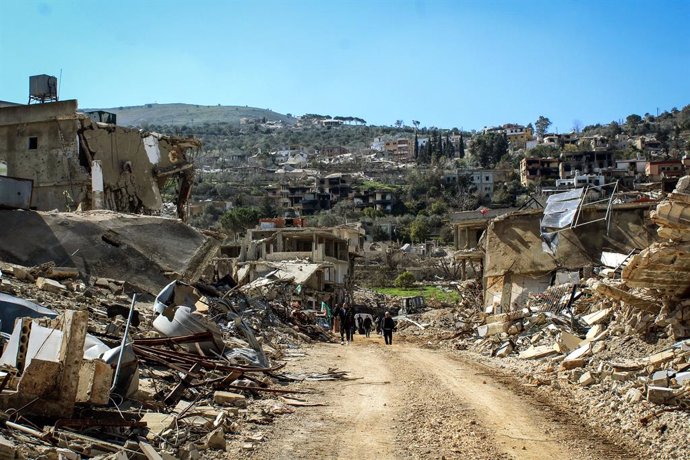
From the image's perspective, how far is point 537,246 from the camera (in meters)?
Result: 27.9

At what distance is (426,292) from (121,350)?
5694 cm

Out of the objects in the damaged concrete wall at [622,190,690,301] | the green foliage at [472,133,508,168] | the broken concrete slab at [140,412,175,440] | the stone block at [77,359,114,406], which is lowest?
the broken concrete slab at [140,412,175,440]

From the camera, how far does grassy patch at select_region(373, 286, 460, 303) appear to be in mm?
60625

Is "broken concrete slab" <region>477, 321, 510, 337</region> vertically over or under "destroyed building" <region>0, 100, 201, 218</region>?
under

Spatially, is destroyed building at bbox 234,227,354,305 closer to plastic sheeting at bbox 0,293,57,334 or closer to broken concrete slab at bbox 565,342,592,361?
broken concrete slab at bbox 565,342,592,361

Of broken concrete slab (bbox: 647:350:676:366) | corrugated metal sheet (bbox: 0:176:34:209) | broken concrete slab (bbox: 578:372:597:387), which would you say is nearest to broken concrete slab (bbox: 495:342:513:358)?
broken concrete slab (bbox: 578:372:597:387)

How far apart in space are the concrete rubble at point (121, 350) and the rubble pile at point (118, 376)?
0.06ft

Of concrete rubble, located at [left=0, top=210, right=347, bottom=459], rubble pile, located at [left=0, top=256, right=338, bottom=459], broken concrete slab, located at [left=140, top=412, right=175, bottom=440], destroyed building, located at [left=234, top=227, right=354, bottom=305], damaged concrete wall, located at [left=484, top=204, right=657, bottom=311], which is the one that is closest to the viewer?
rubble pile, located at [left=0, top=256, right=338, bottom=459]

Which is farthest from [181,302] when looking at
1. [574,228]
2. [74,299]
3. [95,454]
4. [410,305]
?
[410,305]

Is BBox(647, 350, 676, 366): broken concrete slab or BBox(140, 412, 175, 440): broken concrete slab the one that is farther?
BBox(647, 350, 676, 366): broken concrete slab

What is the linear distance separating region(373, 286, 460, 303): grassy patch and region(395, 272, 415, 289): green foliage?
47.7 inches

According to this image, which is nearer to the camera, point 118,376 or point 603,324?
point 118,376

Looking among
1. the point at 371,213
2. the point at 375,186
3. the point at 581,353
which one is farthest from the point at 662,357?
the point at 375,186

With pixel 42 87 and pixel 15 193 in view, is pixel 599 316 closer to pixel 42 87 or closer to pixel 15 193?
pixel 15 193
